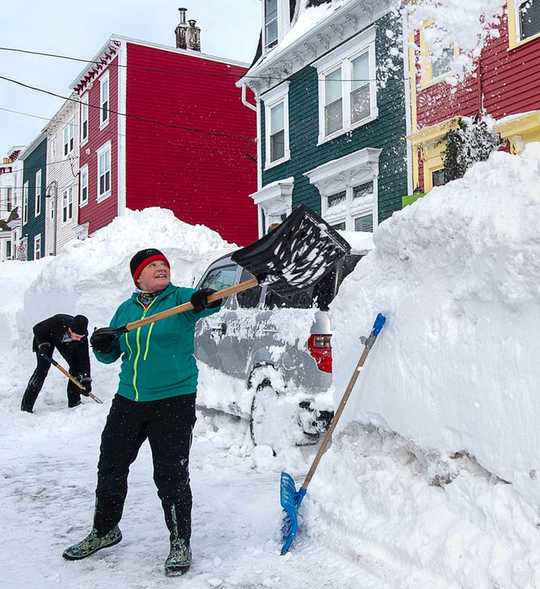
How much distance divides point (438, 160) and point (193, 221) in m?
12.7

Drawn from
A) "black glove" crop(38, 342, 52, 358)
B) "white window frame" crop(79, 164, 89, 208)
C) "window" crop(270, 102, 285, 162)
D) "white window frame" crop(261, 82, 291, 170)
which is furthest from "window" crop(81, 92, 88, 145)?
"black glove" crop(38, 342, 52, 358)

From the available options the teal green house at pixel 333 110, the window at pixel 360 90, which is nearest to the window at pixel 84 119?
the teal green house at pixel 333 110

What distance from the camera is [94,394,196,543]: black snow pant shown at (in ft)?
11.4

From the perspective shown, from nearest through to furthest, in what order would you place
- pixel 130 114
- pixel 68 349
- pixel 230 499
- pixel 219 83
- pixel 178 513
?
pixel 178 513, pixel 230 499, pixel 68 349, pixel 130 114, pixel 219 83

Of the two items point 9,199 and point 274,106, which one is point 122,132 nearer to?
point 274,106

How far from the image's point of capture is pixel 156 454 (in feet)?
11.6

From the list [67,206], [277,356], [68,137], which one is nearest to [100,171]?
[67,206]

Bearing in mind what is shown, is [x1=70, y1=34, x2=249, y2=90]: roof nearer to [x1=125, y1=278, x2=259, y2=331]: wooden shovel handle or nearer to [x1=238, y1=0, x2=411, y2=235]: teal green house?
[x1=238, y1=0, x2=411, y2=235]: teal green house

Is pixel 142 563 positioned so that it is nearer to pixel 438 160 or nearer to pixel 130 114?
pixel 438 160

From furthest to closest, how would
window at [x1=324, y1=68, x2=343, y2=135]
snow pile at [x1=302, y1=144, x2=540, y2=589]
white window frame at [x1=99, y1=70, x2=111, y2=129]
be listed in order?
white window frame at [x1=99, y1=70, x2=111, y2=129], window at [x1=324, y1=68, x2=343, y2=135], snow pile at [x1=302, y1=144, x2=540, y2=589]

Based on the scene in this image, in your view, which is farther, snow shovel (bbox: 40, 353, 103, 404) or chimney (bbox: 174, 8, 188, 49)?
chimney (bbox: 174, 8, 188, 49)

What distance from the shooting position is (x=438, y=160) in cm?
1170

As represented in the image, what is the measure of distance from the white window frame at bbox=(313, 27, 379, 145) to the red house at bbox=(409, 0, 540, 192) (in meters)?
1.18

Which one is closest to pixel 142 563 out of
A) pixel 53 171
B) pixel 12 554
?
pixel 12 554
